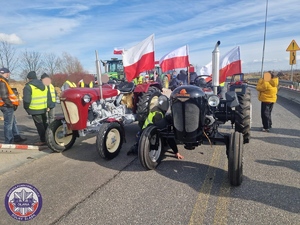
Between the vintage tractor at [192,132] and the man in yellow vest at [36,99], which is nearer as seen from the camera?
the vintage tractor at [192,132]

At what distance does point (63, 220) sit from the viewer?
2.75 metres

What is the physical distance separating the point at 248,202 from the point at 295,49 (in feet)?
42.6

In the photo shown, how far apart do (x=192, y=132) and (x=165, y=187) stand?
95 cm

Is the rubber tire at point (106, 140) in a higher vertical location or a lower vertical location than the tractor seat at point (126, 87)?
lower

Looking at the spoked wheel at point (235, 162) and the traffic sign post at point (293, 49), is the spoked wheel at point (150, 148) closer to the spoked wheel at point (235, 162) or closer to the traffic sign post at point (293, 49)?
the spoked wheel at point (235, 162)

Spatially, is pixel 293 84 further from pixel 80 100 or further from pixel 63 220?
pixel 63 220

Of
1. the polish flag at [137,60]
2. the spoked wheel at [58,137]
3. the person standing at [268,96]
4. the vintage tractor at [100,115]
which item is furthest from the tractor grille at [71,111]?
the person standing at [268,96]

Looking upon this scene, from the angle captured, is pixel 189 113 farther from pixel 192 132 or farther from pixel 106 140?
pixel 106 140

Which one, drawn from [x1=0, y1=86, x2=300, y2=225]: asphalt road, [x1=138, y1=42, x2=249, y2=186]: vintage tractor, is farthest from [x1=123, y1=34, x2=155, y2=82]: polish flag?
[x1=138, y1=42, x2=249, y2=186]: vintage tractor

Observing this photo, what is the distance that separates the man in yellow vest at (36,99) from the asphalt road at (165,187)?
96 centimetres

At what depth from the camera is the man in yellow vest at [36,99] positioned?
5.50 m

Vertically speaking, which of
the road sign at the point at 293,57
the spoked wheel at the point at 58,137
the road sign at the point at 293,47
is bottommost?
the spoked wheel at the point at 58,137

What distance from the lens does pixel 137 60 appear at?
6.29 m

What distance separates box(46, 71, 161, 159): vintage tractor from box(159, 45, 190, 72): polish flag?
402 centimetres
